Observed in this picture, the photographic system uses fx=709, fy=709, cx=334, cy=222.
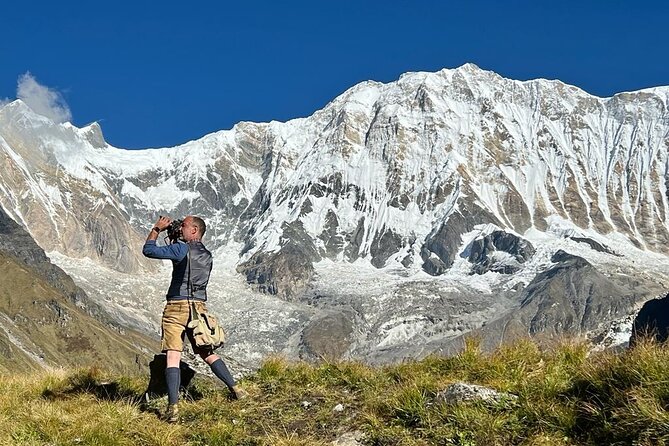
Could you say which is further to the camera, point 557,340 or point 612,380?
point 557,340

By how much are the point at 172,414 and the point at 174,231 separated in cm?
309

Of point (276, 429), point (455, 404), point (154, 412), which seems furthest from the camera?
point (154, 412)

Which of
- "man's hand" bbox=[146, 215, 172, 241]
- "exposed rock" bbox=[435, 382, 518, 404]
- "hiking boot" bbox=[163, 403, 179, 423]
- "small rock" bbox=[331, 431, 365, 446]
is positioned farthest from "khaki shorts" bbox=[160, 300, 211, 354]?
"exposed rock" bbox=[435, 382, 518, 404]

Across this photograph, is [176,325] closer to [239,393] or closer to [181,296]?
[181,296]

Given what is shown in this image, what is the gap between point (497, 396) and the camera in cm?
905

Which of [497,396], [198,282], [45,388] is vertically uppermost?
[198,282]

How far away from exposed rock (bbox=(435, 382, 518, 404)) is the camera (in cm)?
521

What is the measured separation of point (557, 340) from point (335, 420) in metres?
3.90

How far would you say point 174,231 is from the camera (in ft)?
39.5

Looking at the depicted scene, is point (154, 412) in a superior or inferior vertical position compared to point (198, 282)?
inferior

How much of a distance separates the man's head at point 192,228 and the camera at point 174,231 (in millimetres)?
117

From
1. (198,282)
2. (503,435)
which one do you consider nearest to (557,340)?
(503,435)

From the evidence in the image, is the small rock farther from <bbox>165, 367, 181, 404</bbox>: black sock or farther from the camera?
the camera

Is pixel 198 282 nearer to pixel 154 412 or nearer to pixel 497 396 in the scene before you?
pixel 154 412
